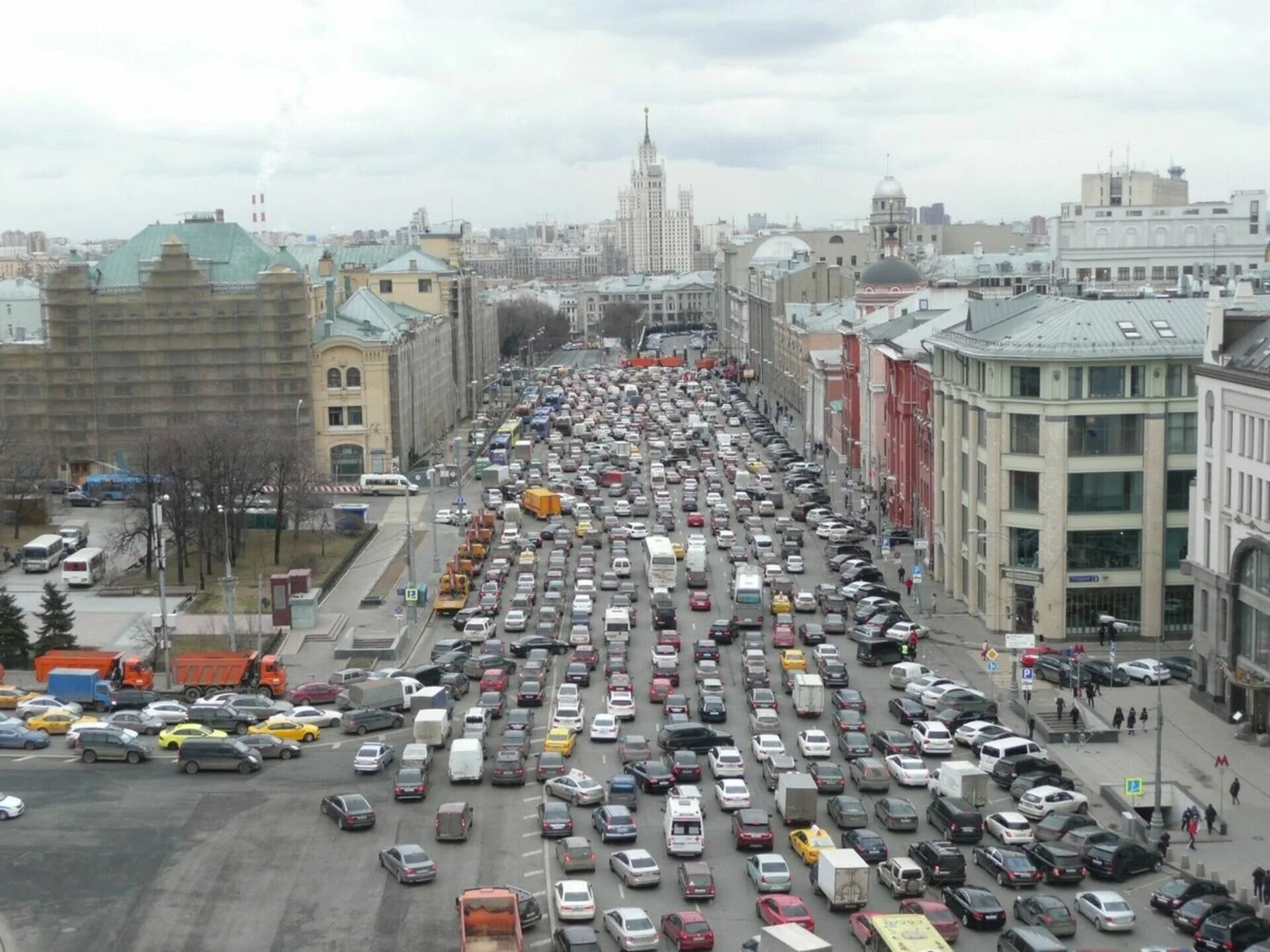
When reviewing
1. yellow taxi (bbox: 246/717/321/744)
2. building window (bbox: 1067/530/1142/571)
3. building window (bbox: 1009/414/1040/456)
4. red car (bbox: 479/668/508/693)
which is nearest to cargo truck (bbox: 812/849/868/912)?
yellow taxi (bbox: 246/717/321/744)

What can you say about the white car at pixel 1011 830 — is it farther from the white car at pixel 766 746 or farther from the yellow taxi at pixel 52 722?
the yellow taxi at pixel 52 722

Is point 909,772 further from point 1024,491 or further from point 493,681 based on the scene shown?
point 1024,491

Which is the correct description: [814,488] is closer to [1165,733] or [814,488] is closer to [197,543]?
[197,543]

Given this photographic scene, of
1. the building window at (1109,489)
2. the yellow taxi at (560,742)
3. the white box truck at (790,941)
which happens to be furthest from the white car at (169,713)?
the building window at (1109,489)

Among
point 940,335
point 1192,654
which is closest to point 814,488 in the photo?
point 940,335

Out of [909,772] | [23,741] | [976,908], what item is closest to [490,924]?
[976,908]

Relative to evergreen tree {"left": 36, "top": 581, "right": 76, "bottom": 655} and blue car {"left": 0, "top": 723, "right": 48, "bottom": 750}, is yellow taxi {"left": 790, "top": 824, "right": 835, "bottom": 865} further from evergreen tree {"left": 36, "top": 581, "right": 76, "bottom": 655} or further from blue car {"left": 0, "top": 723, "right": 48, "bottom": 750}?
evergreen tree {"left": 36, "top": 581, "right": 76, "bottom": 655}
